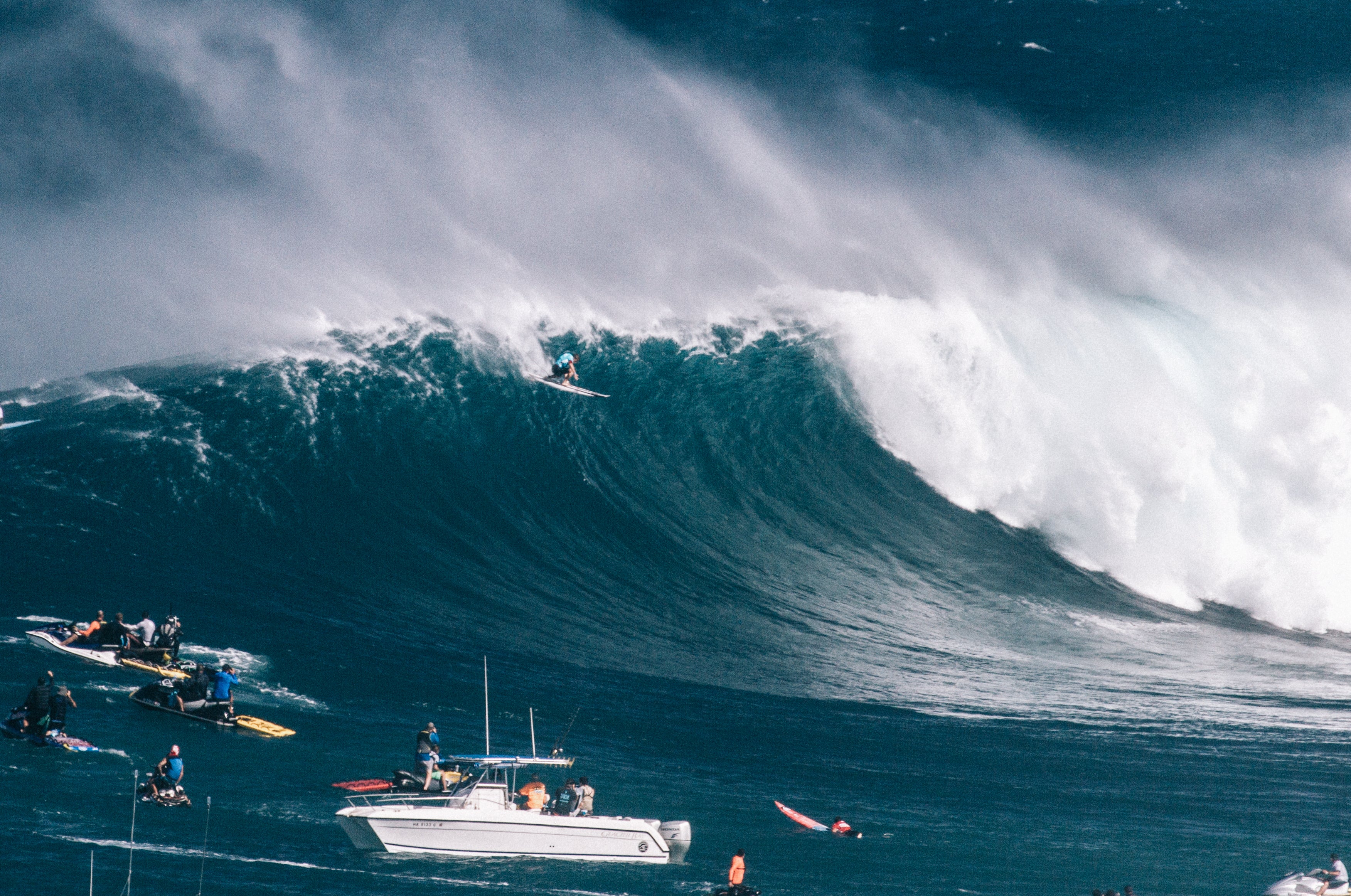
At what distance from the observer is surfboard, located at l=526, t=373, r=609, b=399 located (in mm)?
32344

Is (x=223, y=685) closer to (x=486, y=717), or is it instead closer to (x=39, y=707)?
(x=39, y=707)

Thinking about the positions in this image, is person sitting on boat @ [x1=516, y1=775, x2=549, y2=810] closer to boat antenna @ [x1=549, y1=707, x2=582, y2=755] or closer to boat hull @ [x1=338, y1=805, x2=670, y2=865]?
boat hull @ [x1=338, y1=805, x2=670, y2=865]

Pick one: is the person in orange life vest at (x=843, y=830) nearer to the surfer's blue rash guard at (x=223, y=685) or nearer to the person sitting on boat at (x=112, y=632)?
the surfer's blue rash guard at (x=223, y=685)

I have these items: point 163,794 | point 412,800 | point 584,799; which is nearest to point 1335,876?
point 584,799

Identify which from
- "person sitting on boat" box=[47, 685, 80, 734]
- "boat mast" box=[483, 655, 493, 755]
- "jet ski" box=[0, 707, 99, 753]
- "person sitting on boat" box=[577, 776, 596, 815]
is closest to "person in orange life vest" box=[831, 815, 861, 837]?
"person sitting on boat" box=[577, 776, 596, 815]

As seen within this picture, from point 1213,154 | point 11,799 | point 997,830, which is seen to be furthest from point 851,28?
point 11,799

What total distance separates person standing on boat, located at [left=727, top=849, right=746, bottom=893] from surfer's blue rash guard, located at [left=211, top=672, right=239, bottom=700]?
7961mm

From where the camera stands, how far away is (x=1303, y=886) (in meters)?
16.6

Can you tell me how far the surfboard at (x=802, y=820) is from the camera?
1800 cm

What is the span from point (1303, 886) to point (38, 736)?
52.4 ft

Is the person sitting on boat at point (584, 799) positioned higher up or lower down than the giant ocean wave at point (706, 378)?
lower down

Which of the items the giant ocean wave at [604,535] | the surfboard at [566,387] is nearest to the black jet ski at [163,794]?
the giant ocean wave at [604,535]

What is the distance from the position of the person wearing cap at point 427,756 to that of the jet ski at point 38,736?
A: 424cm

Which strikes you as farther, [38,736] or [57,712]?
[57,712]
